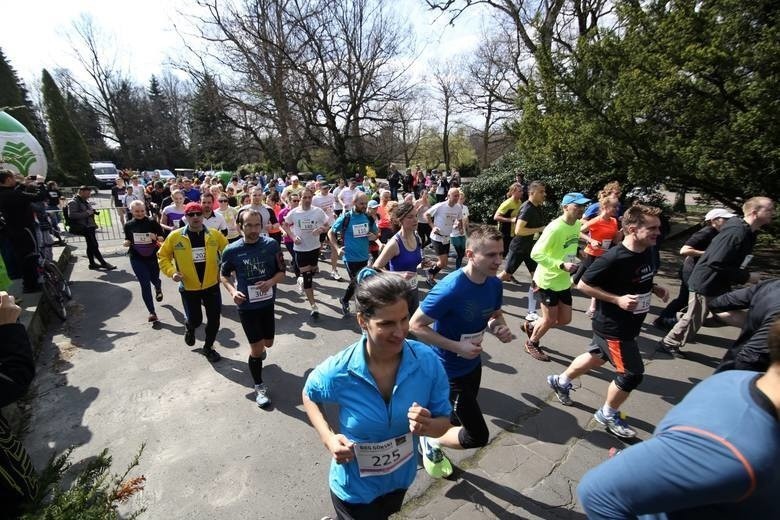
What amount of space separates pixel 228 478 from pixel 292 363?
1.85 meters

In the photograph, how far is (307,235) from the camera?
6.48 meters

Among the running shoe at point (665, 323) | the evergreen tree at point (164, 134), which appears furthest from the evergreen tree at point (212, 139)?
the running shoe at point (665, 323)

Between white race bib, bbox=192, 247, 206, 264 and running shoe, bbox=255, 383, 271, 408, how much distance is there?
5.49 feet

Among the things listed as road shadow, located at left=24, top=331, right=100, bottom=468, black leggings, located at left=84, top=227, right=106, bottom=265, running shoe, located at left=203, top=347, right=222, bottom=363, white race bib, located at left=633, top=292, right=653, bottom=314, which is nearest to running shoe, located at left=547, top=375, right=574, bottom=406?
white race bib, located at left=633, top=292, right=653, bottom=314

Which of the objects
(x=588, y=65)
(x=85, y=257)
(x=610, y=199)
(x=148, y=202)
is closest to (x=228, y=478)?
(x=610, y=199)

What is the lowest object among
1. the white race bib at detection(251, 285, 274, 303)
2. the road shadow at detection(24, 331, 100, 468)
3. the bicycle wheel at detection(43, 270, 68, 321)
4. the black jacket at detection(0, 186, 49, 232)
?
the road shadow at detection(24, 331, 100, 468)

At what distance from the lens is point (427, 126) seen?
139 ft

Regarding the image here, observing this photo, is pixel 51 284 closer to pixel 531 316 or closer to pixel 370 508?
pixel 370 508

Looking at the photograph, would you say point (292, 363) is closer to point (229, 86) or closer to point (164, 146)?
point (229, 86)

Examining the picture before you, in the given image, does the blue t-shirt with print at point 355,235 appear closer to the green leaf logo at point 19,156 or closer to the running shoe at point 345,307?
the running shoe at point 345,307

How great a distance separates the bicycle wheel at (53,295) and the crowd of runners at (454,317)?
157 centimetres

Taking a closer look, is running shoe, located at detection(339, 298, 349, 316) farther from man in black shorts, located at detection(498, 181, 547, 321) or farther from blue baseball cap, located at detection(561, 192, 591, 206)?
blue baseball cap, located at detection(561, 192, 591, 206)

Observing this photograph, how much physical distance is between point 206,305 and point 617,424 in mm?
4689

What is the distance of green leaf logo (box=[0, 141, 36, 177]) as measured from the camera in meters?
10.3
